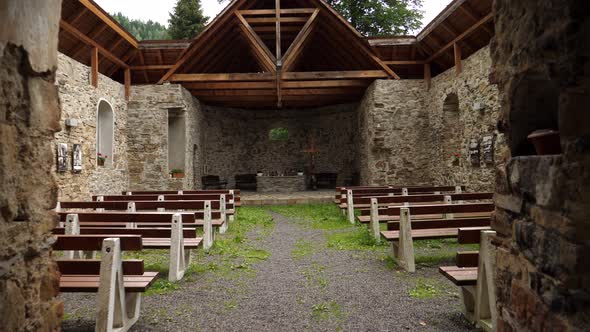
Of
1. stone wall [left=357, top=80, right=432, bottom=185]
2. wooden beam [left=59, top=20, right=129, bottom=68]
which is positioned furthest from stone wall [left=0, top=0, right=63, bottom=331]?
stone wall [left=357, top=80, right=432, bottom=185]

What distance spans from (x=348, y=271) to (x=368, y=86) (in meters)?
9.63

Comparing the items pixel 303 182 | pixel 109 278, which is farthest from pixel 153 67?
pixel 109 278

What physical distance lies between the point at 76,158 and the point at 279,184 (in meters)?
7.45

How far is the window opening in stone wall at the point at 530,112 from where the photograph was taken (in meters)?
1.97

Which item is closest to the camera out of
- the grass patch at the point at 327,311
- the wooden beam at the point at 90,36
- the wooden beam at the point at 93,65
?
the grass patch at the point at 327,311

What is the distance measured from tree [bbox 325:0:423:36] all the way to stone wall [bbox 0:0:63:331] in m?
18.2

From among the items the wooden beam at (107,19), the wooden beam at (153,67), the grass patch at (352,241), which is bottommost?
the grass patch at (352,241)

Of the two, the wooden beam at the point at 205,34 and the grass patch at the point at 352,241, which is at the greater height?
the wooden beam at the point at 205,34

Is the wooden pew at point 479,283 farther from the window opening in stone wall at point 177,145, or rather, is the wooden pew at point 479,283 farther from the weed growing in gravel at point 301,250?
the window opening in stone wall at point 177,145

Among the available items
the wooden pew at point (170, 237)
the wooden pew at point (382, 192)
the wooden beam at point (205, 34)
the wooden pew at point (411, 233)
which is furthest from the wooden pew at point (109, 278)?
the wooden beam at point (205, 34)

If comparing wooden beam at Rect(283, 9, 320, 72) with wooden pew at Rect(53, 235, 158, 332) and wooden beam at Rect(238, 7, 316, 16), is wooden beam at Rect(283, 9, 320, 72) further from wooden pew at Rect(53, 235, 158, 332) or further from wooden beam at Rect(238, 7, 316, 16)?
wooden pew at Rect(53, 235, 158, 332)

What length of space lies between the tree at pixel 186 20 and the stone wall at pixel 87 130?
12659mm

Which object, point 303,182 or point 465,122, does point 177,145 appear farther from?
point 465,122

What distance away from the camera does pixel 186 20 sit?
22.6 meters
